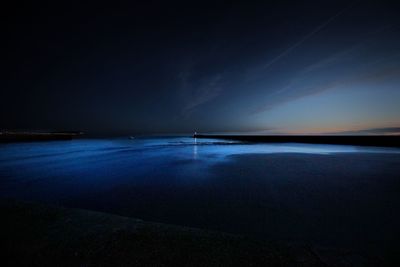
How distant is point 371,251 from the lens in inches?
113

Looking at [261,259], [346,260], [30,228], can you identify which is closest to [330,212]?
[346,260]

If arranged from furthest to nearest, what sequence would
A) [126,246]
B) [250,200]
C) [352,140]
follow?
[352,140]
[250,200]
[126,246]

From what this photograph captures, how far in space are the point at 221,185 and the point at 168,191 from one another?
78.4 inches

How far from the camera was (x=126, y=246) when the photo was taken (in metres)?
2.47

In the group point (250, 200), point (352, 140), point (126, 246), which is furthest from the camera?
point (352, 140)

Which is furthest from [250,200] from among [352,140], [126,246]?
[352,140]

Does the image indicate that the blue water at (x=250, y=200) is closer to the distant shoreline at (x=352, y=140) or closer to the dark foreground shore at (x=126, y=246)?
the dark foreground shore at (x=126, y=246)

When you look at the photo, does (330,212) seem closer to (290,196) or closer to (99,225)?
(290,196)

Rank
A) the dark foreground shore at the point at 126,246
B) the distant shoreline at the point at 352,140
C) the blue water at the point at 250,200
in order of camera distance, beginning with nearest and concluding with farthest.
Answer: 1. the dark foreground shore at the point at 126,246
2. the blue water at the point at 250,200
3. the distant shoreline at the point at 352,140

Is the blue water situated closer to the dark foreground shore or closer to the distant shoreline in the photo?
the dark foreground shore

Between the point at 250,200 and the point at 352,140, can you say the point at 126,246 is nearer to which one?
the point at 250,200

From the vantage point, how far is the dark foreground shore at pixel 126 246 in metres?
2.21

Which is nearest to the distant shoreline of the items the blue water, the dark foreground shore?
the blue water

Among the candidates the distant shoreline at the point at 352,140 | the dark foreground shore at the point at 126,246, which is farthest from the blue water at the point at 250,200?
the distant shoreline at the point at 352,140
